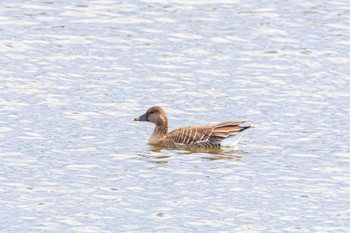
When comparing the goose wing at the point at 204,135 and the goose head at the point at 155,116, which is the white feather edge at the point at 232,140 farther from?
the goose head at the point at 155,116

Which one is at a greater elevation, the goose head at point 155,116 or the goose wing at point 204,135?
the goose head at point 155,116

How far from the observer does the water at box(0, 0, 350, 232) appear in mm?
19828

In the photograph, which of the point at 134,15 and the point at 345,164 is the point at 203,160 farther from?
the point at 134,15

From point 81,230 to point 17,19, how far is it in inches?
711

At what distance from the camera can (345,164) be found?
23156mm

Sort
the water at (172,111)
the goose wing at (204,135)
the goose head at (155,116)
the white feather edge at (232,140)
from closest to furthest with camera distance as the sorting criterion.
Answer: the water at (172,111) < the white feather edge at (232,140) < the goose wing at (204,135) < the goose head at (155,116)

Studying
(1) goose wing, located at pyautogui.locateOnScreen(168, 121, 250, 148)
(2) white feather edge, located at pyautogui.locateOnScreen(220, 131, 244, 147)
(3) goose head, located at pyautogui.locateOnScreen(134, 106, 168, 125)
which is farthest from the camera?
(3) goose head, located at pyautogui.locateOnScreen(134, 106, 168, 125)

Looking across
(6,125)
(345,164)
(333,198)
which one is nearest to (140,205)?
(333,198)

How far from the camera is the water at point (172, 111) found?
1983cm

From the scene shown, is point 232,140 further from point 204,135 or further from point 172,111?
point 172,111

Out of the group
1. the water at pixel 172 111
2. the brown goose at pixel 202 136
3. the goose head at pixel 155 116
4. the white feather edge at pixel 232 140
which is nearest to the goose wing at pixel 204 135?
the brown goose at pixel 202 136

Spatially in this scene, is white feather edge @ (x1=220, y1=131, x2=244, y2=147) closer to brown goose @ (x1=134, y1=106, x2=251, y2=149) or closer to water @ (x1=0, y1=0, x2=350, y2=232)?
brown goose @ (x1=134, y1=106, x2=251, y2=149)

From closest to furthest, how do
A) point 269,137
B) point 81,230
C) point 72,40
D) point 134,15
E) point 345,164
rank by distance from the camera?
1. point 81,230
2. point 345,164
3. point 269,137
4. point 72,40
5. point 134,15

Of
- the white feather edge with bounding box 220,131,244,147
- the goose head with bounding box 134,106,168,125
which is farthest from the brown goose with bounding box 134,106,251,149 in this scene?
the goose head with bounding box 134,106,168,125
